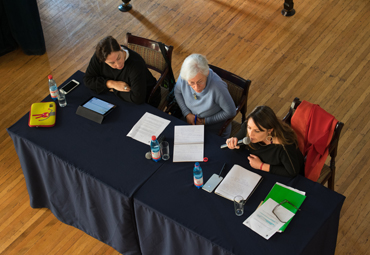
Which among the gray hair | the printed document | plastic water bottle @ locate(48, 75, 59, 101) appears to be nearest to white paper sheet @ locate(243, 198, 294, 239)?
the printed document

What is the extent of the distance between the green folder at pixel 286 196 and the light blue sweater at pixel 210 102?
956 millimetres

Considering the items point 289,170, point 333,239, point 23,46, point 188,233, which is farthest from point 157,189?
point 23,46

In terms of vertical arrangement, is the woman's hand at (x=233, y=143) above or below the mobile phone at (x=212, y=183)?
above

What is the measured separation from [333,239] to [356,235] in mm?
711

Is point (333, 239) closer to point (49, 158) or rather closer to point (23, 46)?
point (49, 158)

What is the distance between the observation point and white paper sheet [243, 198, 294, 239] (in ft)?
9.10

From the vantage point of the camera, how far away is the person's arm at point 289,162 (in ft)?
9.96

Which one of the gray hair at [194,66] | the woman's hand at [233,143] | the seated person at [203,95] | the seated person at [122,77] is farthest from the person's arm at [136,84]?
the woman's hand at [233,143]

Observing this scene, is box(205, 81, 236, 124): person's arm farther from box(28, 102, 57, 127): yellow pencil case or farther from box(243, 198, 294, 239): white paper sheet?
box(28, 102, 57, 127): yellow pencil case

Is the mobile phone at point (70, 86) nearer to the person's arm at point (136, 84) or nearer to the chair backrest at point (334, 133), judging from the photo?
the person's arm at point (136, 84)

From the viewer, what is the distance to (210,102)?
3709 mm

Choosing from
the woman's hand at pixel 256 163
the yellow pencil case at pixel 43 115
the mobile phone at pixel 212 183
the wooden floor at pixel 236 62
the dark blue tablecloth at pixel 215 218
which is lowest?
the wooden floor at pixel 236 62

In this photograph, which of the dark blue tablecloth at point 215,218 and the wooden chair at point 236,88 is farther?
the wooden chair at point 236,88

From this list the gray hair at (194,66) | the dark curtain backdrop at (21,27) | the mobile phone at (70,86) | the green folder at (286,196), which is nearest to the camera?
the green folder at (286,196)
